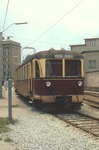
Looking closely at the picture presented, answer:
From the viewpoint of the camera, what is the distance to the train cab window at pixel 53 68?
1653cm

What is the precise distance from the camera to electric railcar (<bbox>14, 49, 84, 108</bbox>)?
16.5 meters

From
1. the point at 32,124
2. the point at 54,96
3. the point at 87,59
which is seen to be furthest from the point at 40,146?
the point at 87,59

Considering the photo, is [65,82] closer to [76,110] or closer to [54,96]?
[54,96]

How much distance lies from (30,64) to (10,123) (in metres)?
6.11

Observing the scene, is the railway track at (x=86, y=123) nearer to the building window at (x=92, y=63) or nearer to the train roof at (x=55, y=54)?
the train roof at (x=55, y=54)

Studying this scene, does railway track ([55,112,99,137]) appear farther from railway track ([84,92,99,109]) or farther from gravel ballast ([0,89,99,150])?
railway track ([84,92,99,109])

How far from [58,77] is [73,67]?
863 mm

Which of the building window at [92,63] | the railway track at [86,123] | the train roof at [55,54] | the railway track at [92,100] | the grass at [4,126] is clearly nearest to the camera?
the grass at [4,126]

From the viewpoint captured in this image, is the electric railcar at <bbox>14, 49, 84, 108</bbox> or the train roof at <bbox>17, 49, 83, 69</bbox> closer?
the electric railcar at <bbox>14, 49, 84, 108</bbox>

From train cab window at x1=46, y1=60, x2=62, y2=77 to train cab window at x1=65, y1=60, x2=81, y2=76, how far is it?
321mm

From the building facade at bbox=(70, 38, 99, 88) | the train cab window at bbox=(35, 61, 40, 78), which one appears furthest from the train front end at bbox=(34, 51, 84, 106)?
the building facade at bbox=(70, 38, 99, 88)

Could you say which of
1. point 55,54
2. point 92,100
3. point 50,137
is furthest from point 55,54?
point 50,137

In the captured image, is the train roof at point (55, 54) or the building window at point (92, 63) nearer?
the train roof at point (55, 54)

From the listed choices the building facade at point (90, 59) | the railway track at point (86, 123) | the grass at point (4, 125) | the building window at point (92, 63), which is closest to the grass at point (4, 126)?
the grass at point (4, 125)
